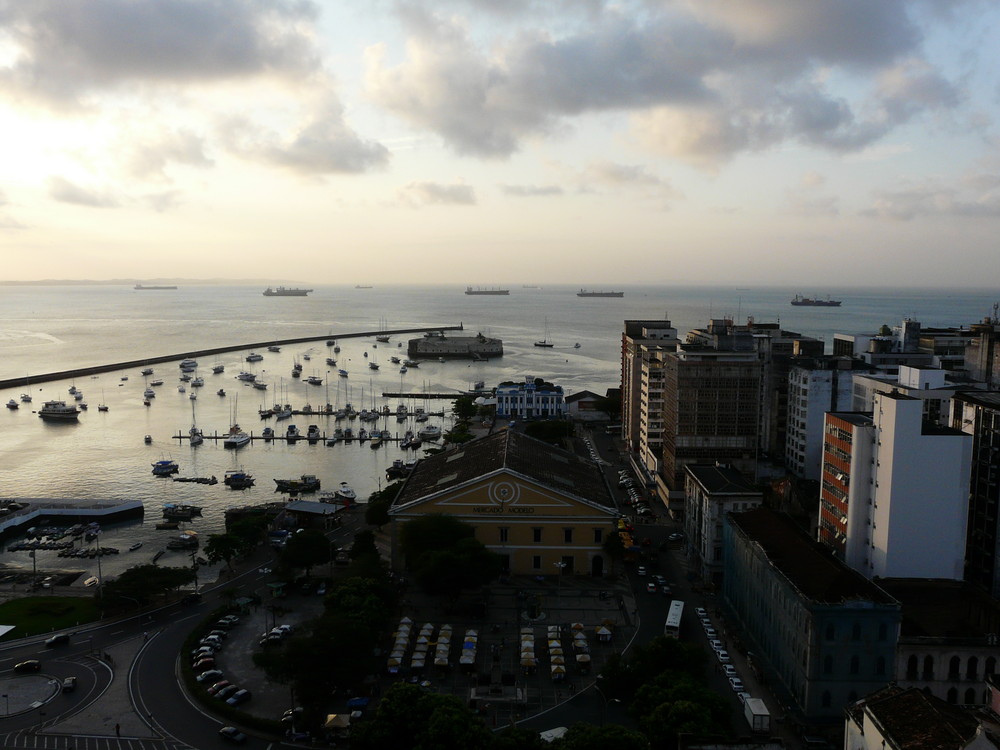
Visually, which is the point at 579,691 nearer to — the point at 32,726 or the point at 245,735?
the point at 245,735

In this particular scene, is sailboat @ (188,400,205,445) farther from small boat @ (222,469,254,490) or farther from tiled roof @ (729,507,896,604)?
tiled roof @ (729,507,896,604)

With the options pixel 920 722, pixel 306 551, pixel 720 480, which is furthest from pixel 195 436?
pixel 920 722

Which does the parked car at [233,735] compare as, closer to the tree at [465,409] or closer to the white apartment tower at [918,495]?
the white apartment tower at [918,495]

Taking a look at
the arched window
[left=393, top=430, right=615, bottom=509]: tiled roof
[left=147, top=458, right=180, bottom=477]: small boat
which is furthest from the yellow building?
[left=147, top=458, right=180, bottom=477]: small boat

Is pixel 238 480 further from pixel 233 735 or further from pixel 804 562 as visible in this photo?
pixel 804 562

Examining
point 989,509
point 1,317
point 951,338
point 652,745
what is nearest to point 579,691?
point 652,745

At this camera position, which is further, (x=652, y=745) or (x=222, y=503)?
(x=222, y=503)
